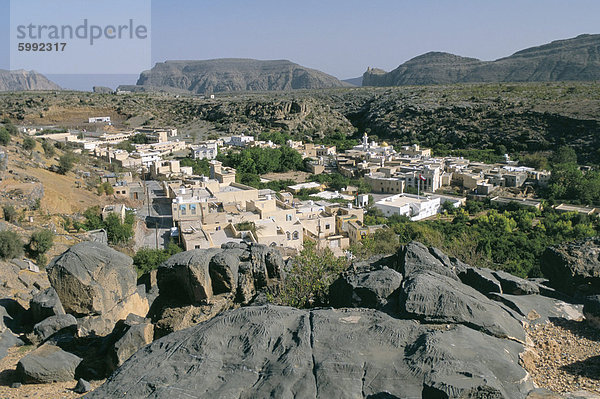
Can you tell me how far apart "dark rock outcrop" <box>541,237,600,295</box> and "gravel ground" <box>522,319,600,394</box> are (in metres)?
1.31

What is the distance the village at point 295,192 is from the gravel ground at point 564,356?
37.3 feet

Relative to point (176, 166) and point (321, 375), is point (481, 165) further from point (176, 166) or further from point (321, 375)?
point (321, 375)

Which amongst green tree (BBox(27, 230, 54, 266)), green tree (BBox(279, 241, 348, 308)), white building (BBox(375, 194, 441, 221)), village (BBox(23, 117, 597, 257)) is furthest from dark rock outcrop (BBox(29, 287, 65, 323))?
white building (BBox(375, 194, 441, 221))

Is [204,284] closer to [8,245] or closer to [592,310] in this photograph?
[592,310]

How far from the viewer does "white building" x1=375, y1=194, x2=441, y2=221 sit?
28734 mm

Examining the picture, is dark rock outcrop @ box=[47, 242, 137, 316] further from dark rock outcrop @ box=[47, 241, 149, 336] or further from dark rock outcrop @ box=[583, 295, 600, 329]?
dark rock outcrop @ box=[583, 295, 600, 329]

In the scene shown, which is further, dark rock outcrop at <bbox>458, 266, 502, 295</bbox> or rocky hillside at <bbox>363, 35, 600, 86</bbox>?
rocky hillside at <bbox>363, 35, 600, 86</bbox>

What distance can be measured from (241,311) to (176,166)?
97.7ft

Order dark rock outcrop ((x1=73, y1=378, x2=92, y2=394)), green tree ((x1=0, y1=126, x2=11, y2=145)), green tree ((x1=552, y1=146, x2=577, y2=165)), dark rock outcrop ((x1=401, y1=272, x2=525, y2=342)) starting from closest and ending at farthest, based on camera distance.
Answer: dark rock outcrop ((x1=401, y1=272, x2=525, y2=342)), dark rock outcrop ((x1=73, y1=378, x2=92, y2=394)), green tree ((x1=0, y1=126, x2=11, y2=145)), green tree ((x1=552, y1=146, x2=577, y2=165))

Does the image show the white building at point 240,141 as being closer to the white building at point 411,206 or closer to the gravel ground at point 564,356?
the white building at point 411,206

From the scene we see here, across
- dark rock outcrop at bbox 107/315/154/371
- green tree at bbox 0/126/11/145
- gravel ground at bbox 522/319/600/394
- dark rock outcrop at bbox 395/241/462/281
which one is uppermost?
green tree at bbox 0/126/11/145

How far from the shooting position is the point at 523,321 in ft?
20.3

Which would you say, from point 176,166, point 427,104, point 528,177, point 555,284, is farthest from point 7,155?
point 427,104

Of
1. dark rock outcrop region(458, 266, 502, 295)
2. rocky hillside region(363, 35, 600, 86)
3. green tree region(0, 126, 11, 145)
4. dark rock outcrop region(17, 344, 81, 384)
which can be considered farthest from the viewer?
rocky hillside region(363, 35, 600, 86)
